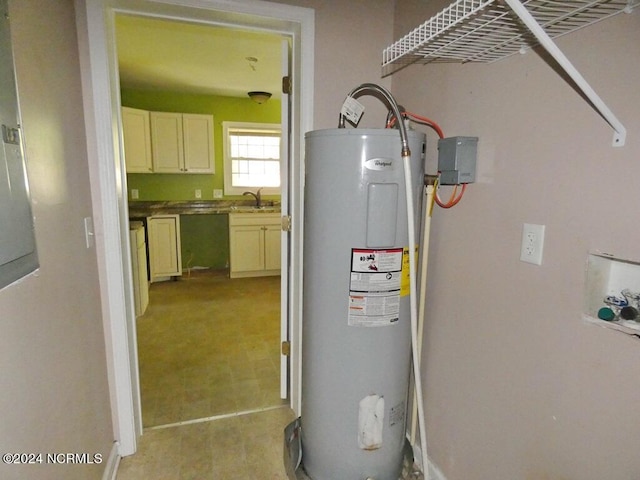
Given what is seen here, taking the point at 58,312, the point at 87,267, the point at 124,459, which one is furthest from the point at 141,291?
the point at 58,312

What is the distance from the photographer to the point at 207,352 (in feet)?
9.16

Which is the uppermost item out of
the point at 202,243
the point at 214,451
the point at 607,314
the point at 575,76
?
the point at 575,76

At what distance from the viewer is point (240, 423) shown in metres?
2.01

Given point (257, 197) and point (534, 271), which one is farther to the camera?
point (257, 197)

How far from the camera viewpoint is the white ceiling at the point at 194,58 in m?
2.70

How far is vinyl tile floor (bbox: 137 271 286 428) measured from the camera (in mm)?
2174

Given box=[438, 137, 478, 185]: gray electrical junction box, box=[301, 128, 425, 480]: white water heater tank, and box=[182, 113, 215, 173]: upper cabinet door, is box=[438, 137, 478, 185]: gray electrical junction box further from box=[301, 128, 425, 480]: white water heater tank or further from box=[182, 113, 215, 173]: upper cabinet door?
box=[182, 113, 215, 173]: upper cabinet door

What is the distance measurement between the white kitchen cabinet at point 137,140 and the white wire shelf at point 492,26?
401 cm

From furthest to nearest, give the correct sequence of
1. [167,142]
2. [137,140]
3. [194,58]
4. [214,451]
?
[167,142], [137,140], [194,58], [214,451]

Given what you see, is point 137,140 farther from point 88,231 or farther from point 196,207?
point 88,231

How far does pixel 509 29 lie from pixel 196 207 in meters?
4.61

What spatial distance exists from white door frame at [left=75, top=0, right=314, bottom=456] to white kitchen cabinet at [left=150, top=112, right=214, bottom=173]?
10.4 ft

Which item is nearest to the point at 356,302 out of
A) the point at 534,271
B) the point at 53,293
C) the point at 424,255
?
the point at 424,255

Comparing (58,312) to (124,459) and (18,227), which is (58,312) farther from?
(124,459)
